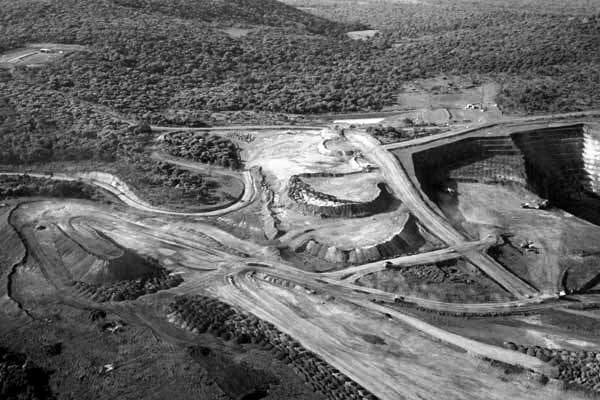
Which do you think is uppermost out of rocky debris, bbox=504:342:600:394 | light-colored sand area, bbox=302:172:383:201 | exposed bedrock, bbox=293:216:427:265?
light-colored sand area, bbox=302:172:383:201

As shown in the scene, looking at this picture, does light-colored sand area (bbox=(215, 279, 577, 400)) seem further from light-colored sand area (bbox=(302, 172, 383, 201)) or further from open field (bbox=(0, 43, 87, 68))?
open field (bbox=(0, 43, 87, 68))

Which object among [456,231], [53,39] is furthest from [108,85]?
[456,231]

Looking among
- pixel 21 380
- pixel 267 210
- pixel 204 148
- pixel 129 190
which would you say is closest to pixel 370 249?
pixel 267 210

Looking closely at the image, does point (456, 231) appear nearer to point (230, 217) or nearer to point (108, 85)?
point (230, 217)

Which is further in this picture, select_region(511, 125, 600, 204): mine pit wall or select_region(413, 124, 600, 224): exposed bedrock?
select_region(511, 125, 600, 204): mine pit wall

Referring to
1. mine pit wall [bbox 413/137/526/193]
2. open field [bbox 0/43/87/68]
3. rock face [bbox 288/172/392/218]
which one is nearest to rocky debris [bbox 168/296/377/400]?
rock face [bbox 288/172/392/218]

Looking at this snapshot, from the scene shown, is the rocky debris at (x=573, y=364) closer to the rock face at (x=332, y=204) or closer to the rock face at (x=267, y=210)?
the rock face at (x=332, y=204)

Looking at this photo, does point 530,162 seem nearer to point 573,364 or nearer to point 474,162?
point 474,162

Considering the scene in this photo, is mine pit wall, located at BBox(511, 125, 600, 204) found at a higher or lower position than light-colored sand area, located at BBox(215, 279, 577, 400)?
higher
